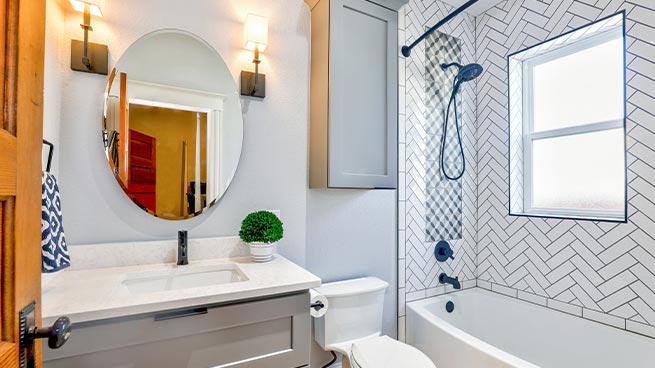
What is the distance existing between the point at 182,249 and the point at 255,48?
1079 millimetres

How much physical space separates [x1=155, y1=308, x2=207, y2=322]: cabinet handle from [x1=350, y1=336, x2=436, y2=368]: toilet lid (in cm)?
79

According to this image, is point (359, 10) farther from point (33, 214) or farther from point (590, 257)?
point (590, 257)

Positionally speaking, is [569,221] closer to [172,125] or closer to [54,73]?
[172,125]

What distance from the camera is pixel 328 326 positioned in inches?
68.0

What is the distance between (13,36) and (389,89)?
64.8 inches

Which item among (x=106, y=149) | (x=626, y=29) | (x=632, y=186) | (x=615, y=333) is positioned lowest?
(x=615, y=333)

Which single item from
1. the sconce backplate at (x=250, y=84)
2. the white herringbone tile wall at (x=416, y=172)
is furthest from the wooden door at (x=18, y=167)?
the white herringbone tile wall at (x=416, y=172)

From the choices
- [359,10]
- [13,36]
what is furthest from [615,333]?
[13,36]

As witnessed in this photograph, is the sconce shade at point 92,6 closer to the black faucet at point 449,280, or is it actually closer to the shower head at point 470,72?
the shower head at point 470,72

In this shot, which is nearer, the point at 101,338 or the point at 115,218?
the point at 101,338

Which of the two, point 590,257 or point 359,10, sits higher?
point 359,10

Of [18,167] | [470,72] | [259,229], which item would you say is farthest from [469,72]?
[18,167]

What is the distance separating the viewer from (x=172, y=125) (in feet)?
5.13

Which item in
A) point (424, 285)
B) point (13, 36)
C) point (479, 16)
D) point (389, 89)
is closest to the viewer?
point (13, 36)
